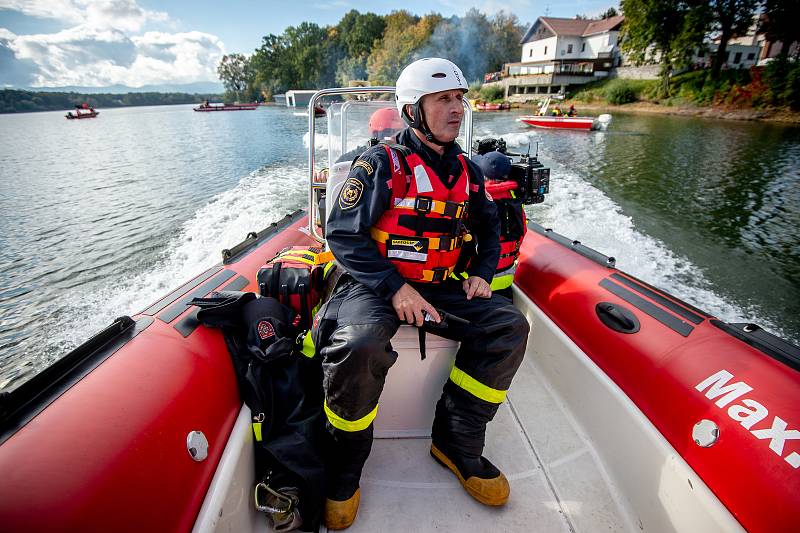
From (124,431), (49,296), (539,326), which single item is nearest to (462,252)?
(539,326)

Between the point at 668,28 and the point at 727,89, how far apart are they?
22.1 ft

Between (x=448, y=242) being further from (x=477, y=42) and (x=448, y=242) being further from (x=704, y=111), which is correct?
(x=477, y=42)

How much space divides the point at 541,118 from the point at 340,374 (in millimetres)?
17440

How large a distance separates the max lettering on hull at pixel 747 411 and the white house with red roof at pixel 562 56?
107ft

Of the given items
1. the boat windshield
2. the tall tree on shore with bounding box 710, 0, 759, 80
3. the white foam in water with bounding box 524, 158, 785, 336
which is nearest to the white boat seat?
the boat windshield

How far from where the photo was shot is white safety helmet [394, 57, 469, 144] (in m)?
1.48

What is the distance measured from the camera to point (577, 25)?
119 ft

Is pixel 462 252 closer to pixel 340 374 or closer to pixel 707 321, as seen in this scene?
pixel 340 374

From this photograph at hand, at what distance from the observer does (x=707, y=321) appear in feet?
4.90

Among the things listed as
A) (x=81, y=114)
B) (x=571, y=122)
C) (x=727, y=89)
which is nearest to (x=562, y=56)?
(x=727, y=89)

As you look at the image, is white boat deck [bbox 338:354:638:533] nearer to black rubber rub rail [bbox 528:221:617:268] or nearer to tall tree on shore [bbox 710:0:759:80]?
black rubber rub rail [bbox 528:221:617:268]

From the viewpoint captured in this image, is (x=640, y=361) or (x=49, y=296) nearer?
(x=640, y=361)

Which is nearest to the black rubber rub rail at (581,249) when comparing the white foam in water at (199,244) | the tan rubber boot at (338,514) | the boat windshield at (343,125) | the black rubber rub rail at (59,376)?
the boat windshield at (343,125)

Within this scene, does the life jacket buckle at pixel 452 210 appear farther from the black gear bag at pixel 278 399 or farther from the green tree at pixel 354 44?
the green tree at pixel 354 44
